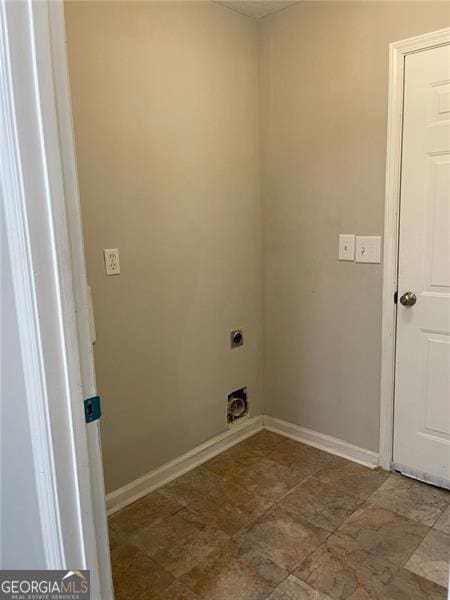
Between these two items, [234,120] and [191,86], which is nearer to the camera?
[191,86]

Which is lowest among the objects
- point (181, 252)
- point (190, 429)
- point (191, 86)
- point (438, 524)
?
point (438, 524)

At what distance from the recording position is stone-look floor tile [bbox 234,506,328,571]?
186cm

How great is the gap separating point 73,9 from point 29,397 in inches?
64.2

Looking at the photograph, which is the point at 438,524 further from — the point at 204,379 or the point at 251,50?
the point at 251,50

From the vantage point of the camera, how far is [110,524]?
210 cm

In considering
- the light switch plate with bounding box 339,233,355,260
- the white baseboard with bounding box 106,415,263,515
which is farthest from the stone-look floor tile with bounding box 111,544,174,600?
the light switch plate with bounding box 339,233,355,260

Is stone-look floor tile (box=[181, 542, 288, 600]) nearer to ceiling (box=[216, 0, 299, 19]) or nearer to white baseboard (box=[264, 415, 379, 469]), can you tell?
white baseboard (box=[264, 415, 379, 469])

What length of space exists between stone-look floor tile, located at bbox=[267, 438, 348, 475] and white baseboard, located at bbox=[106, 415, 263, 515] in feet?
0.81

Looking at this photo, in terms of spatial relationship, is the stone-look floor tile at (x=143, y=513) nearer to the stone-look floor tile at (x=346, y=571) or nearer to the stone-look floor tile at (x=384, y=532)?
the stone-look floor tile at (x=346, y=571)

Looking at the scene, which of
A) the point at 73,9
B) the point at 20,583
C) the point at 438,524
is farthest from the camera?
the point at 438,524

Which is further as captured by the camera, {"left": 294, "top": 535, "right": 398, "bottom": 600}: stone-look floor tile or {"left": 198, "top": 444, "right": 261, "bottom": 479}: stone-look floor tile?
{"left": 198, "top": 444, "right": 261, "bottom": 479}: stone-look floor tile

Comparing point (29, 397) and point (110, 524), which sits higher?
point (29, 397)

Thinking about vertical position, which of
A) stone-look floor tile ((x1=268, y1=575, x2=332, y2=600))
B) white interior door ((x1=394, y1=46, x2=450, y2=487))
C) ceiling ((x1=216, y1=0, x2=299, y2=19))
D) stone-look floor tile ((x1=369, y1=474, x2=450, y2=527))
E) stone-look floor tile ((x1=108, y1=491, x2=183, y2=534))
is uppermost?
ceiling ((x1=216, y1=0, x2=299, y2=19))

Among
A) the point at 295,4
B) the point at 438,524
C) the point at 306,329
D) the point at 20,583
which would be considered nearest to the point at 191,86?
the point at 295,4
